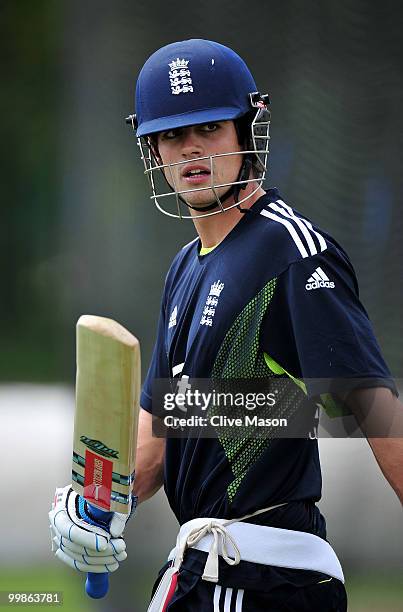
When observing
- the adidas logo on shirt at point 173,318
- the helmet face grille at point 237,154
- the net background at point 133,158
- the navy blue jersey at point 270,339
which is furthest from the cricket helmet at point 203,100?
the net background at point 133,158

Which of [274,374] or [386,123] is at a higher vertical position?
[386,123]

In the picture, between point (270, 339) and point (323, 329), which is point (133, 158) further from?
point (323, 329)

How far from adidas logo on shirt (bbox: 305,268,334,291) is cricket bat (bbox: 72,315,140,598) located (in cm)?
33

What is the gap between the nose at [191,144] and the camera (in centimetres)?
224

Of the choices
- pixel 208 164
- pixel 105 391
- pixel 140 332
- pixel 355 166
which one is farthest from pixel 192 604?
pixel 355 166

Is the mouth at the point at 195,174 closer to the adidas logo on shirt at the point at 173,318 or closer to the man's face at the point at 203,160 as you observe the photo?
the man's face at the point at 203,160

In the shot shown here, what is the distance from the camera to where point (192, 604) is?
2152 mm

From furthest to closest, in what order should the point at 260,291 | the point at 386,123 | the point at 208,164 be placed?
the point at 386,123
the point at 208,164
the point at 260,291

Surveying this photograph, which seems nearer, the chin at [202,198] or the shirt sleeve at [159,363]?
the chin at [202,198]

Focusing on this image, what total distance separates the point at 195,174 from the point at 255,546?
29.3 inches

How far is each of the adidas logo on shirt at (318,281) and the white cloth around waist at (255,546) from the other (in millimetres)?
478

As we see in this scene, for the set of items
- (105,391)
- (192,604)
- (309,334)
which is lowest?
(192,604)

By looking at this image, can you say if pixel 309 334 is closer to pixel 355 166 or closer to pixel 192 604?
pixel 192 604

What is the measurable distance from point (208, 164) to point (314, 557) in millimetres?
798
